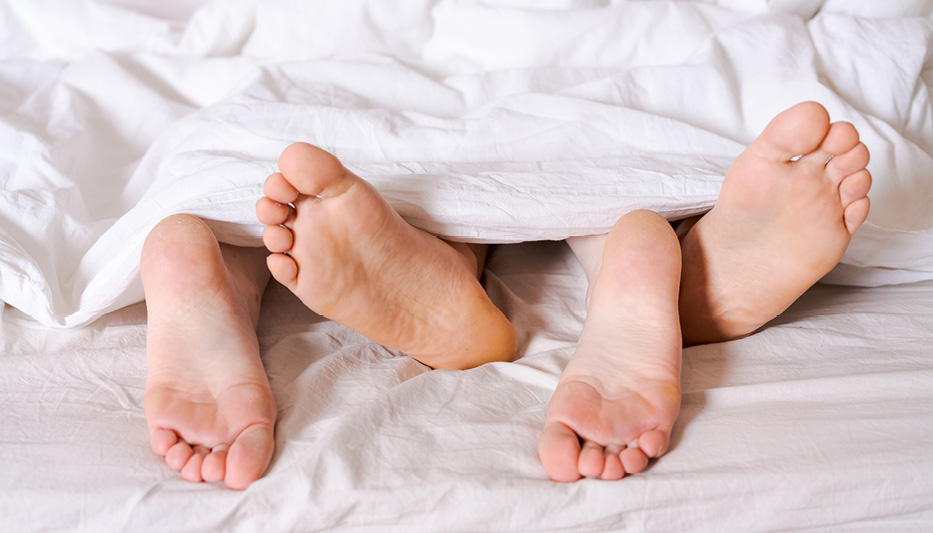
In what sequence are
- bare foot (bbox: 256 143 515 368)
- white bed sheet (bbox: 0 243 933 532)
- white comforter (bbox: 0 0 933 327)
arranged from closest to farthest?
white bed sheet (bbox: 0 243 933 532) → bare foot (bbox: 256 143 515 368) → white comforter (bbox: 0 0 933 327)

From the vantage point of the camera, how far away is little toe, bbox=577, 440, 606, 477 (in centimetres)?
57

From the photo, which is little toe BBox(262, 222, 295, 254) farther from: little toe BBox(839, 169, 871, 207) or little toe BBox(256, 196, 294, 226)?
little toe BBox(839, 169, 871, 207)

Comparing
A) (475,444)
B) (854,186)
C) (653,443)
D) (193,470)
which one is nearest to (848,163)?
(854,186)

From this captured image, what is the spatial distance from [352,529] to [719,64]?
806 mm

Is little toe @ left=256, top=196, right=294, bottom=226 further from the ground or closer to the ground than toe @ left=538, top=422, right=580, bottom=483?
further from the ground

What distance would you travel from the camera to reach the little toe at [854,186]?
658 mm

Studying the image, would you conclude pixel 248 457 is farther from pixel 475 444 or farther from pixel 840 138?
pixel 840 138

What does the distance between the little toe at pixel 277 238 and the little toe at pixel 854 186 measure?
521 mm

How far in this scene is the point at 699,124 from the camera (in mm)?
955

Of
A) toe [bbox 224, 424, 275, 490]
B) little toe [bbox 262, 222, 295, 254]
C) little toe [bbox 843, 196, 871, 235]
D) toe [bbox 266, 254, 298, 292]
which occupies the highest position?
little toe [bbox 843, 196, 871, 235]

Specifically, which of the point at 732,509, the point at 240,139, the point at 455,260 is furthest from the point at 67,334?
the point at 732,509

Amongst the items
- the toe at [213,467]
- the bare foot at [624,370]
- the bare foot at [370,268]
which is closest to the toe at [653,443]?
the bare foot at [624,370]

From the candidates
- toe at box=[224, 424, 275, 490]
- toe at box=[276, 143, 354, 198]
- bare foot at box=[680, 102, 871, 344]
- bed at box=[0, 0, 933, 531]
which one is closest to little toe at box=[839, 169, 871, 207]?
bare foot at box=[680, 102, 871, 344]

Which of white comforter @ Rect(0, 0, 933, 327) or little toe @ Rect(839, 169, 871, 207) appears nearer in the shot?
little toe @ Rect(839, 169, 871, 207)
